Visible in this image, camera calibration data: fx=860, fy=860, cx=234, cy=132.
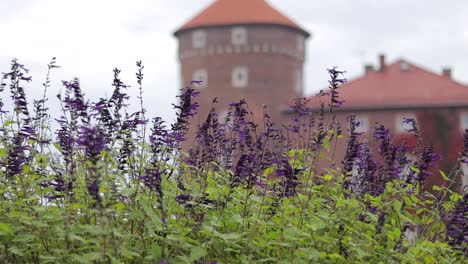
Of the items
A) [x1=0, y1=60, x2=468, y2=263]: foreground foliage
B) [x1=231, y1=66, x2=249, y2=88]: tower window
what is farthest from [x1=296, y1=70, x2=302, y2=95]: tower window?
[x1=0, y1=60, x2=468, y2=263]: foreground foliage

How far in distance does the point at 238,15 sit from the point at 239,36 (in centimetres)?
171

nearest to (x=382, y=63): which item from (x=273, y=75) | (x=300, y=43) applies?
(x=273, y=75)

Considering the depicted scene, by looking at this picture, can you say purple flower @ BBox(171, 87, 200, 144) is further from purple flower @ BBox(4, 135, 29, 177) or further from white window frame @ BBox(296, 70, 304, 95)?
white window frame @ BBox(296, 70, 304, 95)

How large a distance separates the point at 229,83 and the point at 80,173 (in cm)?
4639

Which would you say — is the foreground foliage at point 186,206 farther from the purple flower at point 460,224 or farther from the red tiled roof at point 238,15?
A: the red tiled roof at point 238,15

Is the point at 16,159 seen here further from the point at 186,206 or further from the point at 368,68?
the point at 368,68

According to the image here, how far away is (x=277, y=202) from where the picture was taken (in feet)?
15.3

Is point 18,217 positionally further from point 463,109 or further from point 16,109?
point 463,109

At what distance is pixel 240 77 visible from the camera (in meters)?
51.1

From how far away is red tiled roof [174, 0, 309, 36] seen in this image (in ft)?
173

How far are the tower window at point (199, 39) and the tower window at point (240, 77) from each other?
8.94 feet

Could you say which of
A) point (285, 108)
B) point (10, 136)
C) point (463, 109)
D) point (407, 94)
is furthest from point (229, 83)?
point (10, 136)

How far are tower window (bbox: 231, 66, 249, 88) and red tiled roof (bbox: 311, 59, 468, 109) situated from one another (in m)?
5.49

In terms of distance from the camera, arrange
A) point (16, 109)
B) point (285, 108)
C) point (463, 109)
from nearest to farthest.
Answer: point (16, 109) < point (463, 109) < point (285, 108)
